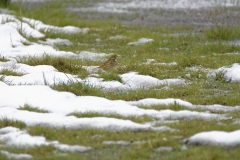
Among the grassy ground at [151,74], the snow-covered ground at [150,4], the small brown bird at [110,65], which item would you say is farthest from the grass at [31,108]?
the snow-covered ground at [150,4]

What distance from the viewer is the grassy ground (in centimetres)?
493

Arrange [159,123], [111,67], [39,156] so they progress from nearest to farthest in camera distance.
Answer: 1. [39,156]
2. [159,123]
3. [111,67]

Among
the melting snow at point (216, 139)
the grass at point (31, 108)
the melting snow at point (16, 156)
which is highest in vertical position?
the melting snow at point (216, 139)

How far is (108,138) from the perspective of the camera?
5277 mm

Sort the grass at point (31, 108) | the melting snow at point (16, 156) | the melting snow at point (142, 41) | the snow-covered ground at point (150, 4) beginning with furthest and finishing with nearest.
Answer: the snow-covered ground at point (150, 4), the melting snow at point (142, 41), the grass at point (31, 108), the melting snow at point (16, 156)

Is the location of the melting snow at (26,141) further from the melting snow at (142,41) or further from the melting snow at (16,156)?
the melting snow at (142,41)

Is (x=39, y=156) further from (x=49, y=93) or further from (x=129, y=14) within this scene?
(x=129, y=14)

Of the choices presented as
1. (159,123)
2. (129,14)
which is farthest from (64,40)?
(159,123)

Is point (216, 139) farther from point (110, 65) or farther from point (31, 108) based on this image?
point (110, 65)

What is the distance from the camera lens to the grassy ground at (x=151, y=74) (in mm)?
4934

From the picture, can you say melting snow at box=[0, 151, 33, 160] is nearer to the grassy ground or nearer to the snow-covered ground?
the grassy ground

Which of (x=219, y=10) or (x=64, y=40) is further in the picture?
(x=219, y=10)

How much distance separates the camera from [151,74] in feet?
26.6

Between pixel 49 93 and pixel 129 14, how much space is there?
9.29 metres
